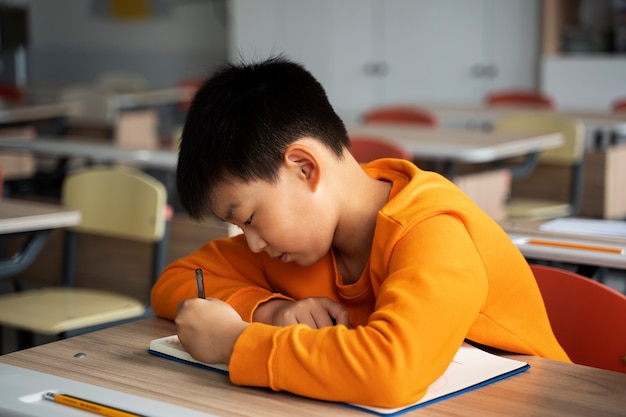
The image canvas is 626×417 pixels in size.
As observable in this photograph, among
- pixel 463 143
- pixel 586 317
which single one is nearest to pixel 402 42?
pixel 463 143

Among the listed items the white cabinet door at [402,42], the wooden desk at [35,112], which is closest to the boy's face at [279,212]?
the wooden desk at [35,112]

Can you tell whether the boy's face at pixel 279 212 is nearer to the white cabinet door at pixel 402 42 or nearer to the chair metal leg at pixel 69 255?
the chair metal leg at pixel 69 255

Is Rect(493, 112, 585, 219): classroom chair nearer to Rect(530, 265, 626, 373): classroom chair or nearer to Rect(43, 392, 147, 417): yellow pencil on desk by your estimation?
Rect(530, 265, 626, 373): classroom chair

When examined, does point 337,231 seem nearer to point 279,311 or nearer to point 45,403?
point 279,311

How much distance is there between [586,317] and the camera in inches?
56.9

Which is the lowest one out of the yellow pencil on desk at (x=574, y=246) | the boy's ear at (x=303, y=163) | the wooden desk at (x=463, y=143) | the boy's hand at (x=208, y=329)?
the wooden desk at (x=463, y=143)

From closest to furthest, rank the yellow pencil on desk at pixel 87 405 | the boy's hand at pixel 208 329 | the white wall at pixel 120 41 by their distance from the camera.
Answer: the yellow pencil on desk at pixel 87 405
the boy's hand at pixel 208 329
the white wall at pixel 120 41

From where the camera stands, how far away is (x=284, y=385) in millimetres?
1093

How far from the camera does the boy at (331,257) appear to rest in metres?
1.09

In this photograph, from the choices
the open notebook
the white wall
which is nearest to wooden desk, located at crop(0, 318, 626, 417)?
the open notebook

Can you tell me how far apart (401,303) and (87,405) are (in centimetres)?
37

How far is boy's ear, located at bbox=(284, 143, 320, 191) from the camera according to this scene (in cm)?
124

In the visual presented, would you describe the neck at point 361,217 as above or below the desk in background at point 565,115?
above

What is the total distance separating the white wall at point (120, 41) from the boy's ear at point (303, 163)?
23.2ft
